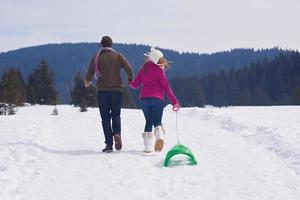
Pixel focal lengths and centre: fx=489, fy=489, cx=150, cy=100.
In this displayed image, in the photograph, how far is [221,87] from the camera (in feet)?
438

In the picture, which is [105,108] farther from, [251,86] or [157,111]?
[251,86]

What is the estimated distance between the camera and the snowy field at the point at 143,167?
669 cm

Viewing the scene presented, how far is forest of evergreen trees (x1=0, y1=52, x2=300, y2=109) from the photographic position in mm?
63750

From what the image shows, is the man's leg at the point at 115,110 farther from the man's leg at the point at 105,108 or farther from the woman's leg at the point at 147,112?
the woman's leg at the point at 147,112

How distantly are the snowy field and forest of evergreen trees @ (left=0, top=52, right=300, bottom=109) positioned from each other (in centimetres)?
4358

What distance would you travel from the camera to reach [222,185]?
7.01m

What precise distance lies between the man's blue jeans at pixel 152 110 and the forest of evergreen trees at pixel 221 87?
148 ft

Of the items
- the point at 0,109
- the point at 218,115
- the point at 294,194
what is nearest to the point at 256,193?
the point at 294,194

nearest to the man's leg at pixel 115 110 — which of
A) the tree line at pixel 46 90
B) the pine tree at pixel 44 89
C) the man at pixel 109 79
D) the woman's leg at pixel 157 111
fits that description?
the man at pixel 109 79

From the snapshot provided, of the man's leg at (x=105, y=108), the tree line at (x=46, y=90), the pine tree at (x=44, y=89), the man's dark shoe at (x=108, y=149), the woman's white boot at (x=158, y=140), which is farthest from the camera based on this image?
the pine tree at (x=44, y=89)

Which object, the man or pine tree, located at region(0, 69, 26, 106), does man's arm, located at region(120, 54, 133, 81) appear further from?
pine tree, located at region(0, 69, 26, 106)

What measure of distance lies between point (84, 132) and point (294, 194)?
298 inches

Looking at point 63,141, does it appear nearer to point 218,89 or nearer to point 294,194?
point 294,194

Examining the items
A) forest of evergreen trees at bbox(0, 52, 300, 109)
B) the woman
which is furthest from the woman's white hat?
forest of evergreen trees at bbox(0, 52, 300, 109)
